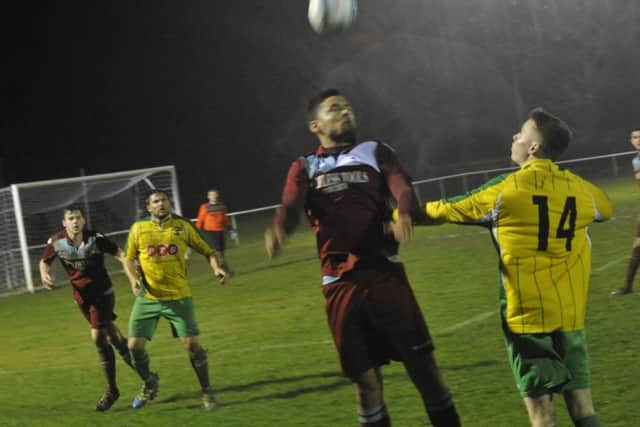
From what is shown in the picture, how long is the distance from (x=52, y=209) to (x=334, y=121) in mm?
17235

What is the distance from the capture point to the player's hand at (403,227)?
4.21 metres

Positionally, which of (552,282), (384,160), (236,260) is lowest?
(236,260)

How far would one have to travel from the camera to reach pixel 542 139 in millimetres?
4379

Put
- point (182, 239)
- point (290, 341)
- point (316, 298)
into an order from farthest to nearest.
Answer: point (316, 298) < point (290, 341) < point (182, 239)

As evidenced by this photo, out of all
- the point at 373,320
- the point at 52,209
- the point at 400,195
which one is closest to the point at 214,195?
the point at 52,209

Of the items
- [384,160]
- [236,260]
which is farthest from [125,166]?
[384,160]

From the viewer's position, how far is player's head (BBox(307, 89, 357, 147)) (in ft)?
15.1

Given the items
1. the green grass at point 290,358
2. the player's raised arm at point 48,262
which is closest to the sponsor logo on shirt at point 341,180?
the green grass at point 290,358

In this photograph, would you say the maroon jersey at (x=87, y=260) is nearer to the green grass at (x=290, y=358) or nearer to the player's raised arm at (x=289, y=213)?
the green grass at (x=290, y=358)

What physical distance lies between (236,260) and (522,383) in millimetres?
16760

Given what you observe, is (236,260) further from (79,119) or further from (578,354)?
(79,119)

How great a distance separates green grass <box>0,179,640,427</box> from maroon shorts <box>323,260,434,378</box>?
188 centimetres

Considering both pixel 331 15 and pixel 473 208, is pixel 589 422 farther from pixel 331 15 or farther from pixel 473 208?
pixel 331 15

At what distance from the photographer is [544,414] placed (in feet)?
14.0
